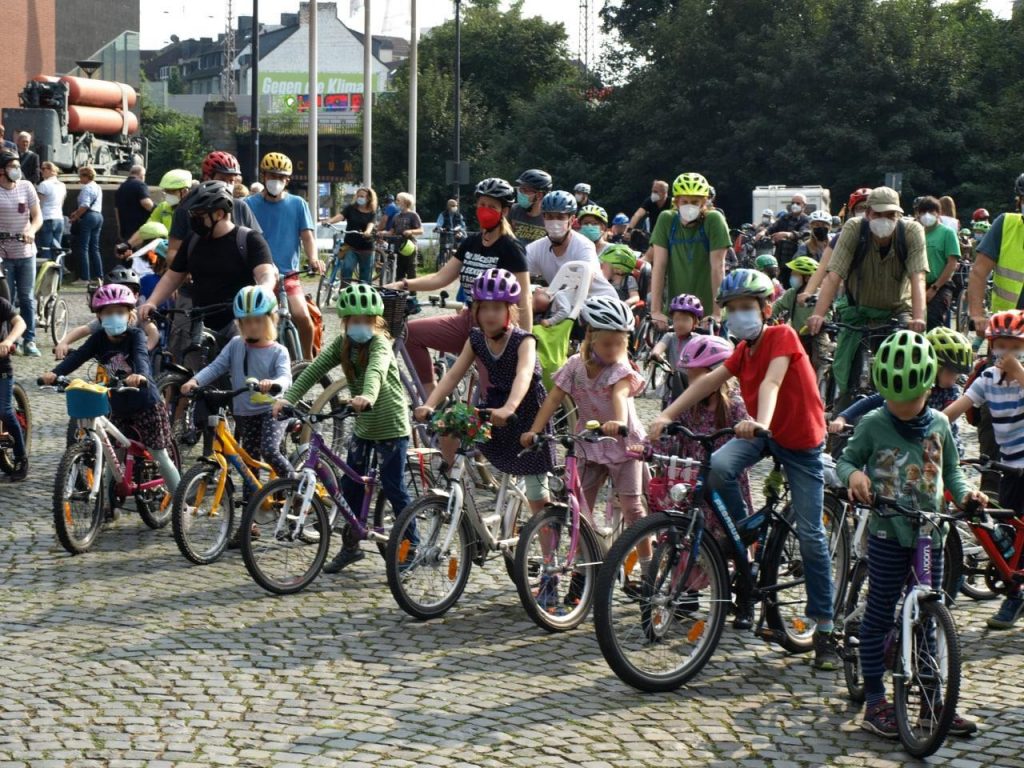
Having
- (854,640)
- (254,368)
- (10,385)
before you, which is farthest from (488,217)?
(854,640)

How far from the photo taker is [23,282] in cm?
1680

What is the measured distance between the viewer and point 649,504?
8.05 m

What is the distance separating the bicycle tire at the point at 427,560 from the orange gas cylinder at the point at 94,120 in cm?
2612

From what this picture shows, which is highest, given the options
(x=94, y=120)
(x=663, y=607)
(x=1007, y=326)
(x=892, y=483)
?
(x=94, y=120)

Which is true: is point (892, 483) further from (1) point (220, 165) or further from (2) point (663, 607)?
(1) point (220, 165)

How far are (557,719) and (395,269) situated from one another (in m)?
21.1

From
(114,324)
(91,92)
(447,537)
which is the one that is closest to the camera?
(447,537)

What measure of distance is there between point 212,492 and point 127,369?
1352 millimetres

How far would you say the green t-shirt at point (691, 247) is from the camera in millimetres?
10992

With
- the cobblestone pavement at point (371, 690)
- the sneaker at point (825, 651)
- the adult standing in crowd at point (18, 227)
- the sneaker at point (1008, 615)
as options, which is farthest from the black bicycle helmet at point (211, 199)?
the adult standing in crowd at point (18, 227)

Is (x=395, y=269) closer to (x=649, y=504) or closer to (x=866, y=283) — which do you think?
(x=866, y=283)

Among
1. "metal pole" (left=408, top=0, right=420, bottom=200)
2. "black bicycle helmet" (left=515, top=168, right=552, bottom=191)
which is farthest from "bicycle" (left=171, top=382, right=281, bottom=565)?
"metal pole" (left=408, top=0, right=420, bottom=200)

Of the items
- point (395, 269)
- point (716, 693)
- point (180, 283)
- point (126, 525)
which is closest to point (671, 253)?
point (180, 283)

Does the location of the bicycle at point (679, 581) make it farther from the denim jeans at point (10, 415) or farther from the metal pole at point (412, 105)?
the metal pole at point (412, 105)
